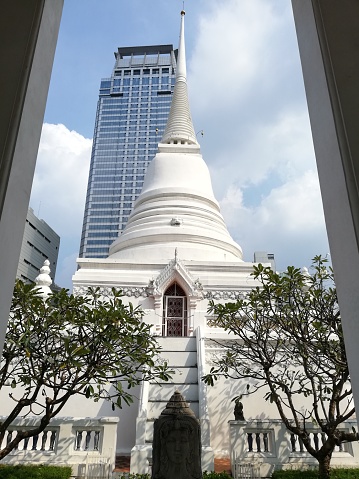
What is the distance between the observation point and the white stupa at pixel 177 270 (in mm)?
8727

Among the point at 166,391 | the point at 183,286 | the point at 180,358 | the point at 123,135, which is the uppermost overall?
the point at 123,135

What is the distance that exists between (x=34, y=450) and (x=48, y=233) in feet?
185

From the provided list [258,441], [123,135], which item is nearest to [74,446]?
[258,441]

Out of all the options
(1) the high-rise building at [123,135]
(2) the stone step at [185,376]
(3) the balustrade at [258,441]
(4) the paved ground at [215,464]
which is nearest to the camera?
(3) the balustrade at [258,441]

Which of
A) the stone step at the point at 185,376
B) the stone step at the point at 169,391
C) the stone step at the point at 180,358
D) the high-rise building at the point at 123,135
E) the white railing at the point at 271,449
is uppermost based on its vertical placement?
the high-rise building at the point at 123,135

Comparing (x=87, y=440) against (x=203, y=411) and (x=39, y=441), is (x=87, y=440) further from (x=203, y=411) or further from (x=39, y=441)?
(x=203, y=411)

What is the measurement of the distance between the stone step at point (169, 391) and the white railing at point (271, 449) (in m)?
1.88

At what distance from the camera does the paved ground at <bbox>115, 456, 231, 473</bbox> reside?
7016 millimetres

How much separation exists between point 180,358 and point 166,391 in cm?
131

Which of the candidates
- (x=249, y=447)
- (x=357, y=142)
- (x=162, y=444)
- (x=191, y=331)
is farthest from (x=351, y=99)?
(x=191, y=331)

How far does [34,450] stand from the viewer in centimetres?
669

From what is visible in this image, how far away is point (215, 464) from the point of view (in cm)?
746

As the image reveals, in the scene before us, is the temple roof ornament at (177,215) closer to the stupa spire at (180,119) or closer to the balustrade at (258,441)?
the stupa spire at (180,119)

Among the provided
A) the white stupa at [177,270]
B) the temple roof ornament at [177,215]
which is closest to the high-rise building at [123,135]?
the temple roof ornament at [177,215]
